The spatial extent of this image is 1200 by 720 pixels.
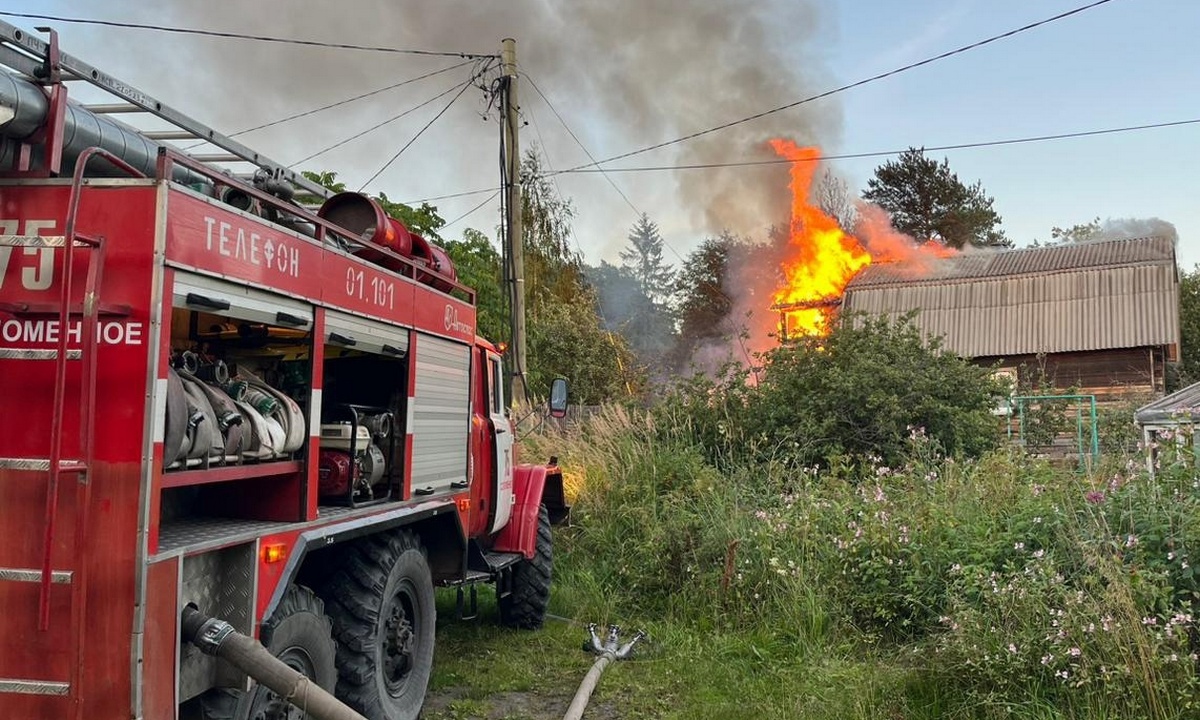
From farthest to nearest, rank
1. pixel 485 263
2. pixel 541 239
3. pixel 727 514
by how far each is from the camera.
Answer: pixel 541 239
pixel 485 263
pixel 727 514

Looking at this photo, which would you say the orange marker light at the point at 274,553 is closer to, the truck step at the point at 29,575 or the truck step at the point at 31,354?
the truck step at the point at 29,575

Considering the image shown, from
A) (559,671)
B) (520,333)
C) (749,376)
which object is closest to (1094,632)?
(559,671)

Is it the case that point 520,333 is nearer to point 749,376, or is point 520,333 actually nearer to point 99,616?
point 749,376

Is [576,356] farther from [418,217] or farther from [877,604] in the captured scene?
[877,604]

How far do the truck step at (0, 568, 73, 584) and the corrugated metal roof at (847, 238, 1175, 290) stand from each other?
94.7 ft

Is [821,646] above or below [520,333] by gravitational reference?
below

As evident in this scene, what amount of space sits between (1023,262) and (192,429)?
30.9 m

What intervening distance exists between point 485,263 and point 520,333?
5860 millimetres

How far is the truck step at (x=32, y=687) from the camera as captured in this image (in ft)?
9.47

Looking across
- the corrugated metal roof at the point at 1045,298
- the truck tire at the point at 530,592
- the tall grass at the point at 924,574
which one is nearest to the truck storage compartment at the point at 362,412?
the truck tire at the point at 530,592

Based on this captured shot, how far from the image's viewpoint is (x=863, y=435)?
10.9 metres

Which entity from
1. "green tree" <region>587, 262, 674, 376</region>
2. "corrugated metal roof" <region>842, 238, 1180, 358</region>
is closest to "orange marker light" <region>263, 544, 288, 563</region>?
"corrugated metal roof" <region>842, 238, 1180, 358</region>

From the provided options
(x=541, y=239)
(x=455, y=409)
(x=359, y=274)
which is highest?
(x=541, y=239)

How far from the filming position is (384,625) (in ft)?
15.5
